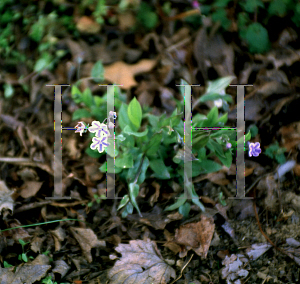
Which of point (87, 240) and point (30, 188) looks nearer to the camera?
point (87, 240)

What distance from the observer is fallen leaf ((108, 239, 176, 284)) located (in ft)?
5.31

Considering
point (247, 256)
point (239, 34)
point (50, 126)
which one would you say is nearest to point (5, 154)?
point (50, 126)

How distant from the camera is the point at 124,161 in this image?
1.75 metres

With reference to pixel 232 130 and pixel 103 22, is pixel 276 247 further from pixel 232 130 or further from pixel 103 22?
pixel 103 22

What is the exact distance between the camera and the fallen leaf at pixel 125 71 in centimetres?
244

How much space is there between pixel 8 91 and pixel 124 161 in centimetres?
141

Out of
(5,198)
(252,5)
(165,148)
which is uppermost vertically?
(252,5)

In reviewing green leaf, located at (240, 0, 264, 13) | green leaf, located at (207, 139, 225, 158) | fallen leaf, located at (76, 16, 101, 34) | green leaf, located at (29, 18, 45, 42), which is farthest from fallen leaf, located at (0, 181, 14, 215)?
green leaf, located at (240, 0, 264, 13)

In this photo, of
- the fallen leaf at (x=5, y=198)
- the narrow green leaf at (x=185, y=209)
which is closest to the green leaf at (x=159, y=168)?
the narrow green leaf at (x=185, y=209)

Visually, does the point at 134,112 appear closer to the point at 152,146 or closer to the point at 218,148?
the point at 152,146

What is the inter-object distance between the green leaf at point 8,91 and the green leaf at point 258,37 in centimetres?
192

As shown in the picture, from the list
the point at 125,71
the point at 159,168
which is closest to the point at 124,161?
the point at 159,168

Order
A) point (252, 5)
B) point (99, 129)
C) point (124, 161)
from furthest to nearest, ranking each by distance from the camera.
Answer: point (252, 5) < point (124, 161) < point (99, 129)

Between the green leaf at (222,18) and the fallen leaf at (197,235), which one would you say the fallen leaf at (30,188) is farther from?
the green leaf at (222,18)
